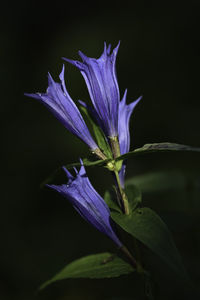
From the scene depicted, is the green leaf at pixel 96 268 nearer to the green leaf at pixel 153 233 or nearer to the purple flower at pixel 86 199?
the purple flower at pixel 86 199

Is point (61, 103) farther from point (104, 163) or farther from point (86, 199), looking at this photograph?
point (86, 199)

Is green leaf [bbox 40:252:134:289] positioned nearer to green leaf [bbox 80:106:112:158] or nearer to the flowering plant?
the flowering plant

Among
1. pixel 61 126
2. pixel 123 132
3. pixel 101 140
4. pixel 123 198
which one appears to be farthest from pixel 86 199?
pixel 61 126

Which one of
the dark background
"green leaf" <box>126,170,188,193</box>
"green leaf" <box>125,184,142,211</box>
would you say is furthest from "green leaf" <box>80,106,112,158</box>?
the dark background

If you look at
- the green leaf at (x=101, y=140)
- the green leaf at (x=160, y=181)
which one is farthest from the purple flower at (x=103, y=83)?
the green leaf at (x=160, y=181)

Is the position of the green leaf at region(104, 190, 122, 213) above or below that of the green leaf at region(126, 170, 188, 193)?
above

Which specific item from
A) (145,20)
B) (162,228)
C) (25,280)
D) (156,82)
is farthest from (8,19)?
(162,228)

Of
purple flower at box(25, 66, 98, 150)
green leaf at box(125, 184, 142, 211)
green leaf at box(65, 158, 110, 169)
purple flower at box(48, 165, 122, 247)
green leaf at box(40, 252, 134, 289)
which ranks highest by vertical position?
purple flower at box(25, 66, 98, 150)

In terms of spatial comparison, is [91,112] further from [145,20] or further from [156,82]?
[145,20]
